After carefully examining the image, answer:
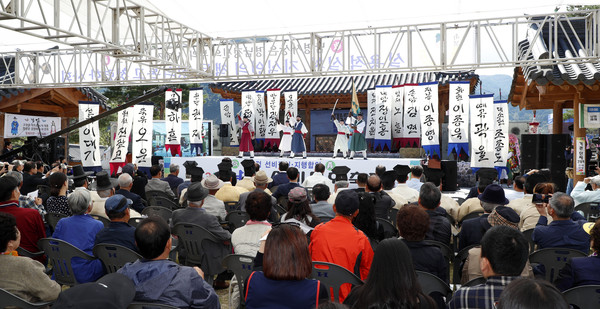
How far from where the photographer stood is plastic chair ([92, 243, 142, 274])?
3.39 metres

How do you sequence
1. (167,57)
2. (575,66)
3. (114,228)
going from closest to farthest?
(114,228) → (575,66) → (167,57)

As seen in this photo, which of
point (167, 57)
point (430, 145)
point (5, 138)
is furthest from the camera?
point (5, 138)

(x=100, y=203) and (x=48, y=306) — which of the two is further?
(x=100, y=203)

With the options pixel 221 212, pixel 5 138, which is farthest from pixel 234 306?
pixel 5 138

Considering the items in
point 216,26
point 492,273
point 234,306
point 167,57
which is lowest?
point 234,306

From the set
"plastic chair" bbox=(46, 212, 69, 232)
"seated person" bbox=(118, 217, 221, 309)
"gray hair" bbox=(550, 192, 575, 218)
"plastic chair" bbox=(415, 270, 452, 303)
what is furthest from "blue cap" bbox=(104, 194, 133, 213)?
"gray hair" bbox=(550, 192, 575, 218)

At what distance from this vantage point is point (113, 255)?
3.49 metres

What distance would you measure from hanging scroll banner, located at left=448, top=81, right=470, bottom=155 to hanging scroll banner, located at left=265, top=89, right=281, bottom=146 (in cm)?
586

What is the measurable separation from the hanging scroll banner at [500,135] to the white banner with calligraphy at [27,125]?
512 inches

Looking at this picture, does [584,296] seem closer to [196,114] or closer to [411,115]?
[411,115]

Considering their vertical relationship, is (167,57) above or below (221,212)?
above

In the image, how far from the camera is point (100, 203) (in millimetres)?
5191

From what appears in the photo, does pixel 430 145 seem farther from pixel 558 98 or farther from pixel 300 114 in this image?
pixel 300 114

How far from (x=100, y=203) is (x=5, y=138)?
459 inches
